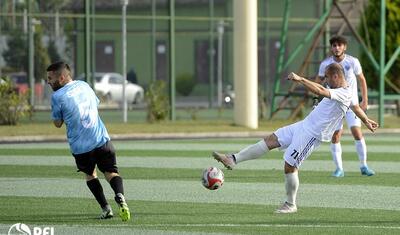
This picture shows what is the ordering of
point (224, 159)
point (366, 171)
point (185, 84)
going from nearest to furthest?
point (224, 159) < point (366, 171) < point (185, 84)

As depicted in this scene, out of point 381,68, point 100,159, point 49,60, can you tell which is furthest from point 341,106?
point 49,60

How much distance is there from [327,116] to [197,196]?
238cm

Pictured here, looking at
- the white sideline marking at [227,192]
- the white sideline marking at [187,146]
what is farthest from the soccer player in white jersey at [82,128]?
the white sideline marking at [187,146]

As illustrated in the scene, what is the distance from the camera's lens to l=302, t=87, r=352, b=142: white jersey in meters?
14.5

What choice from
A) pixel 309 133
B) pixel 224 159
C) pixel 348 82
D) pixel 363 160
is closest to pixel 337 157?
pixel 363 160

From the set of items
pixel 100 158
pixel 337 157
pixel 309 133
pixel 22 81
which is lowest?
pixel 22 81

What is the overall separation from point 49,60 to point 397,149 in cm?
2508

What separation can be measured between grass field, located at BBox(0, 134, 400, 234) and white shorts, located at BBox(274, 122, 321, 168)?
60cm

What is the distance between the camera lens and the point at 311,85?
45.1 ft

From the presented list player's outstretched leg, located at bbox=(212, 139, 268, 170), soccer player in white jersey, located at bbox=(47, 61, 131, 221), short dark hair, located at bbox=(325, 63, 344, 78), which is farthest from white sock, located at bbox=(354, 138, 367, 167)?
soccer player in white jersey, located at bbox=(47, 61, 131, 221)

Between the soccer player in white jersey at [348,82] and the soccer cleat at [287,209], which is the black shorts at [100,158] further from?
the soccer player in white jersey at [348,82]

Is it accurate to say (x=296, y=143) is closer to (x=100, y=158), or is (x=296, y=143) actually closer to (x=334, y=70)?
(x=334, y=70)

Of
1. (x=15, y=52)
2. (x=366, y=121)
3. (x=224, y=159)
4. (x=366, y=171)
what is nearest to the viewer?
(x=224, y=159)

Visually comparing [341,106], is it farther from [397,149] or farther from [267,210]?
[397,149]
